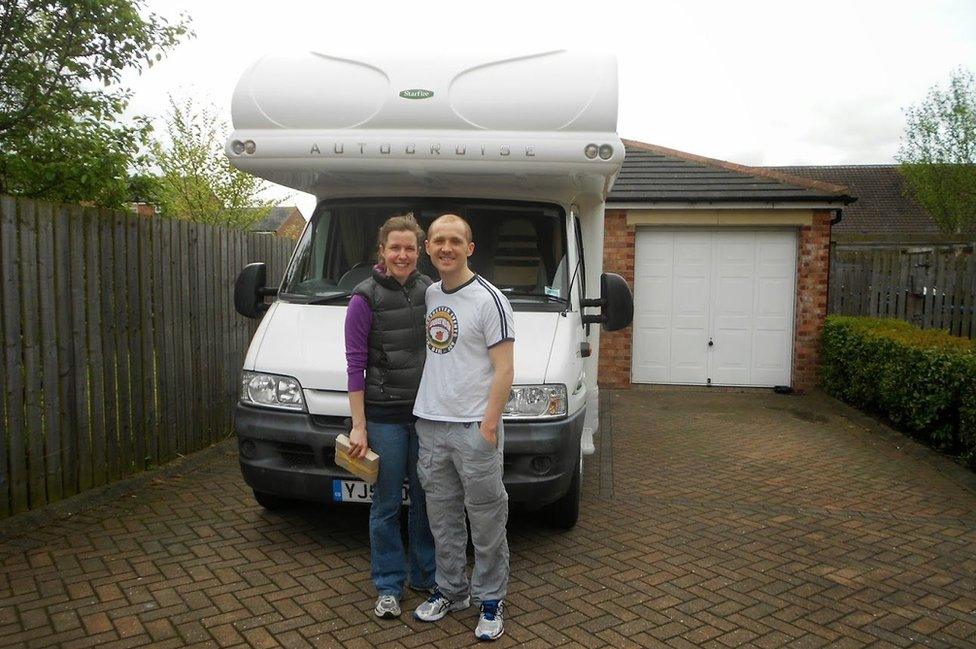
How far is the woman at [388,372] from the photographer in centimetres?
370

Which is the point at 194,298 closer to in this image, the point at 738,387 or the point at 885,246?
the point at 738,387

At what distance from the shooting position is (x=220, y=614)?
3861 mm

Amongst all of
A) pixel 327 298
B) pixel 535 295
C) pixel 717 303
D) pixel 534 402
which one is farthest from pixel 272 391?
pixel 717 303

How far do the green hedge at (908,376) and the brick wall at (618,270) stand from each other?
278 cm

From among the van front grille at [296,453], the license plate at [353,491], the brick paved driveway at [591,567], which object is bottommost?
the brick paved driveway at [591,567]

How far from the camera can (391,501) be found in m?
3.81

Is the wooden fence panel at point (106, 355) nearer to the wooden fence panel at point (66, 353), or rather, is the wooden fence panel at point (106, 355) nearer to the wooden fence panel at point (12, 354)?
the wooden fence panel at point (66, 353)

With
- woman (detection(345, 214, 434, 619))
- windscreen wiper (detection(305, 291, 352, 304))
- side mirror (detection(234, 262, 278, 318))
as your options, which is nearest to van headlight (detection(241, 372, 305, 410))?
windscreen wiper (detection(305, 291, 352, 304))

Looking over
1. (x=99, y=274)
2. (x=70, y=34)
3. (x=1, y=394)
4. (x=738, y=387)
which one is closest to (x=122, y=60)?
(x=70, y=34)

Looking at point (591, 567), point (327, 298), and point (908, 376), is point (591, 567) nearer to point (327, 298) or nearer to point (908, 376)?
point (327, 298)

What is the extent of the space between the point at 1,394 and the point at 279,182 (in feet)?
6.96

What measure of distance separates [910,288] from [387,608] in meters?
10.3

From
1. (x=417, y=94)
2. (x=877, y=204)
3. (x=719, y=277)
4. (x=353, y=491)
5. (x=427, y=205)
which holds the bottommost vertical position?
(x=353, y=491)

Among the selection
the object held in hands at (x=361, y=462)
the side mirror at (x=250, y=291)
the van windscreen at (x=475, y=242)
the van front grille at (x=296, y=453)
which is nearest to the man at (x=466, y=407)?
the object held in hands at (x=361, y=462)
